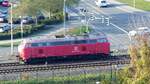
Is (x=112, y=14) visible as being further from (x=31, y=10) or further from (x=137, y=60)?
(x=137, y=60)

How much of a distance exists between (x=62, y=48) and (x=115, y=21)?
2697 cm

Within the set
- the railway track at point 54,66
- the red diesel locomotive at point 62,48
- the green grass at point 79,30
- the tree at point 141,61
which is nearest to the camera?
the tree at point 141,61

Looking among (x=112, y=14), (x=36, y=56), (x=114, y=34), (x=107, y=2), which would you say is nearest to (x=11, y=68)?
(x=36, y=56)

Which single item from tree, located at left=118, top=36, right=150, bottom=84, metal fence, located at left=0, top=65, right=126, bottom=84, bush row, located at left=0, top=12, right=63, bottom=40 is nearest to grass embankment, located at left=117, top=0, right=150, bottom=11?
bush row, located at left=0, top=12, right=63, bottom=40

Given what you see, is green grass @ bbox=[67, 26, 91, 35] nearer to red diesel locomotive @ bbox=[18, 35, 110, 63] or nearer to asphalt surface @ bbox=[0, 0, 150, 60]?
asphalt surface @ bbox=[0, 0, 150, 60]

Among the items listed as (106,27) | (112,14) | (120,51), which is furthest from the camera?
(112,14)

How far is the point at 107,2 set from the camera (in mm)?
93062

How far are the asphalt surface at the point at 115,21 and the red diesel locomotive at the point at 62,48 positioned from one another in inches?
202

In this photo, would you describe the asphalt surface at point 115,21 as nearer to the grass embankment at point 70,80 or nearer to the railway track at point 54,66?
the railway track at point 54,66

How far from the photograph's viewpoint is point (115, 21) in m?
75.2

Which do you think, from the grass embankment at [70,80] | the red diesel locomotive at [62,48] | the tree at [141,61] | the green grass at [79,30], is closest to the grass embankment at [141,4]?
the green grass at [79,30]

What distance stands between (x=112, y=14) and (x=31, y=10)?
17611 mm

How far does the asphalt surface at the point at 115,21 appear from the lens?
6066 cm

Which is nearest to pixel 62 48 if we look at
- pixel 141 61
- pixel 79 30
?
pixel 79 30
